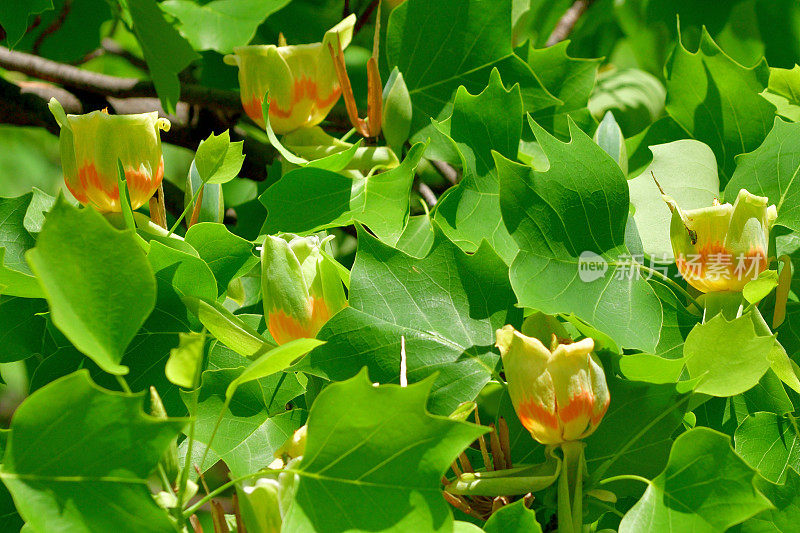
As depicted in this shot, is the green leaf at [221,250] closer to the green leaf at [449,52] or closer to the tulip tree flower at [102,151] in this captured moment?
the tulip tree flower at [102,151]

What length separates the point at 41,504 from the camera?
36cm

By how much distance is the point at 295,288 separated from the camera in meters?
0.49

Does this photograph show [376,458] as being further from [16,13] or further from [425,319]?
[16,13]

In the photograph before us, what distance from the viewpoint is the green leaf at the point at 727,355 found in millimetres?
443

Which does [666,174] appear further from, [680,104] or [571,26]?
[571,26]

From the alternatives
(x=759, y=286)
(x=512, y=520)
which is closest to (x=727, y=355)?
(x=759, y=286)

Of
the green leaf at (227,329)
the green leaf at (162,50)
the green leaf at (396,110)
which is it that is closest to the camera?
the green leaf at (227,329)

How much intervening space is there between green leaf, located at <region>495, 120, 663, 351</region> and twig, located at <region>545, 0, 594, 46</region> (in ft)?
2.43

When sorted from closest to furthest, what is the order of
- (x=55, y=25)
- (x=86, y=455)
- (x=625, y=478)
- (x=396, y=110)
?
(x=86, y=455) → (x=625, y=478) → (x=396, y=110) → (x=55, y=25)

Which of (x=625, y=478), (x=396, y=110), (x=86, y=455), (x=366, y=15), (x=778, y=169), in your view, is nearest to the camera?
(x=86, y=455)

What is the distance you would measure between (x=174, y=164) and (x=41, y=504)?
159 centimetres

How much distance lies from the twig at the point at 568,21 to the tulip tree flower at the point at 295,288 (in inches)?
32.8

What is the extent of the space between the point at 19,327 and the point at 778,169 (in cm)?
61

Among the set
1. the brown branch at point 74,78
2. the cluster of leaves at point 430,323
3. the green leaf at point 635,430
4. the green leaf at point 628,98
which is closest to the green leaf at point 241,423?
the cluster of leaves at point 430,323
